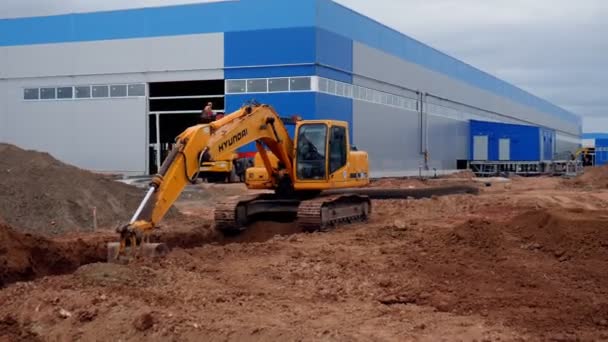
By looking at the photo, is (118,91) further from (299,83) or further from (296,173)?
(296,173)

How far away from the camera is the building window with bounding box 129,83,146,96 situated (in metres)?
37.5

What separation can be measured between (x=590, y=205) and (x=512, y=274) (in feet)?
47.9

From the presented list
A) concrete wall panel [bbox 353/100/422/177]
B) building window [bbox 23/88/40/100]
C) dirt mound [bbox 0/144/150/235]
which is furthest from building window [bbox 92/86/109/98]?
dirt mound [bbox 0/144/150/235]

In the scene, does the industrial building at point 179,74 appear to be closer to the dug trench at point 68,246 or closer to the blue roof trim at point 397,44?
the blue roof trim at point 397,44

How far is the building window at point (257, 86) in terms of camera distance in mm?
35531

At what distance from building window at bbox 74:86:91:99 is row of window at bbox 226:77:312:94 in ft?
26.0

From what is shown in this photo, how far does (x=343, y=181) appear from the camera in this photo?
16641 millimetres

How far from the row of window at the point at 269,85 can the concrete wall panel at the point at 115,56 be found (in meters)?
1.28

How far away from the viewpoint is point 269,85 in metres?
35.4

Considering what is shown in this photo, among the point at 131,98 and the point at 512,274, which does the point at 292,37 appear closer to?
the point at 131,98

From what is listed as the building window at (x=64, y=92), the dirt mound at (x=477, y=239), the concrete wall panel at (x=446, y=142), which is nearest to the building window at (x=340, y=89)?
the concrete wall panel at (x=446, y=142)

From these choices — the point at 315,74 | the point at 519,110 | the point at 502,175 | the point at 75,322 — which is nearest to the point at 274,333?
the point at 75,322

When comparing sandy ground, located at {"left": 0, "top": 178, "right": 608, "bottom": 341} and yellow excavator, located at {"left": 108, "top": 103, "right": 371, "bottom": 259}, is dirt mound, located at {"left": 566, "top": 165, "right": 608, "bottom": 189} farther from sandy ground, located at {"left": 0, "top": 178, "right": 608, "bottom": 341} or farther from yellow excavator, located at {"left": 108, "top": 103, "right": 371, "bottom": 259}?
sandy ground, located at {"left": 0, "top": 178, "right": 608, "bottom": 341}

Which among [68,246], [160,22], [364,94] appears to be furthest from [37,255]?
[364,94]
